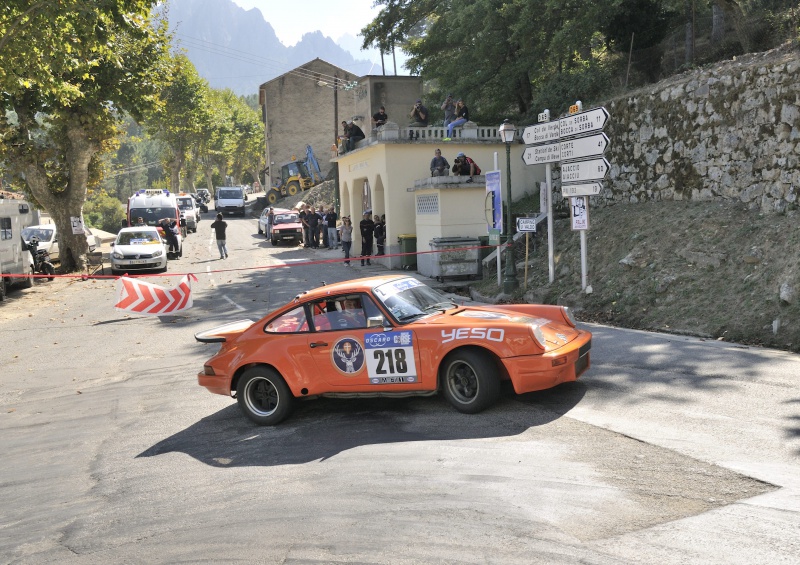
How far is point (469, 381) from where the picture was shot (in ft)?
25.0

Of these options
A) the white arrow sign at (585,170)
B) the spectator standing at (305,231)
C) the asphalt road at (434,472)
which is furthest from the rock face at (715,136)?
the spectator standing at (305,231)

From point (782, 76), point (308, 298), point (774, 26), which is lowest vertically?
point (308, 298)

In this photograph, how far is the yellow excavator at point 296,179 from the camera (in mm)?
59250

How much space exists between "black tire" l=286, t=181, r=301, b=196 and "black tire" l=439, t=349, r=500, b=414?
52508 millimetres

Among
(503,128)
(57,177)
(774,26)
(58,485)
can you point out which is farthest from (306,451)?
(57,177)

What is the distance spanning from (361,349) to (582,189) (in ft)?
27.8

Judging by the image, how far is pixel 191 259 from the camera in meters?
31.0

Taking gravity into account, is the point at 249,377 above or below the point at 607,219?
below

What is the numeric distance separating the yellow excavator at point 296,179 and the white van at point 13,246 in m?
34.8

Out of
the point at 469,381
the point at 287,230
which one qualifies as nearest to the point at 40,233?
the point at 287,230

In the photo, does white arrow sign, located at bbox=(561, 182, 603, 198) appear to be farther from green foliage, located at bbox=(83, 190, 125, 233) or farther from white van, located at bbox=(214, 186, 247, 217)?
green foliage, located at bbox=(83, 190, 125, 233)

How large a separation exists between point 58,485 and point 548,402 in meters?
4.90

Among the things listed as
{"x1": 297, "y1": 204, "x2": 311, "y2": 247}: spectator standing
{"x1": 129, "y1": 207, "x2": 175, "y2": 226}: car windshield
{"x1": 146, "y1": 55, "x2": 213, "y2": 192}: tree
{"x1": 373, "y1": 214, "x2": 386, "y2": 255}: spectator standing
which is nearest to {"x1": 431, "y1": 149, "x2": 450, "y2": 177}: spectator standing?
{"x1": 373, "y1": 214, "x2": 386, "y2": 255}: spectator standing

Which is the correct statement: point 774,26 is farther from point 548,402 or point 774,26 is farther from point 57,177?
point 57,177
